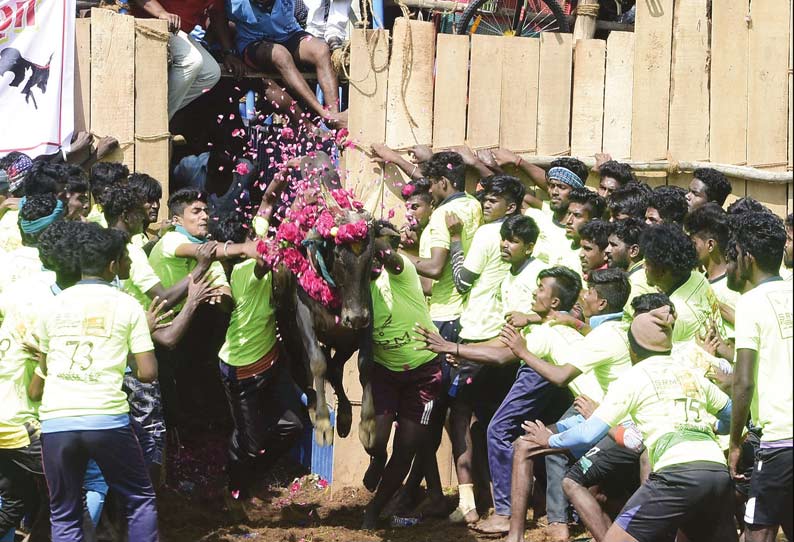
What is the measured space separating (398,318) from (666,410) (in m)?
2.51

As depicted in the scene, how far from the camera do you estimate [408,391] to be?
933 cm

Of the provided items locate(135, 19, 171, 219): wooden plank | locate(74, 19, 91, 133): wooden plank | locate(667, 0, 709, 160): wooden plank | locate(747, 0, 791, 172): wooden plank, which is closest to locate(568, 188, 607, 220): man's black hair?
locate(667, 0, 709, 160): wooden plank

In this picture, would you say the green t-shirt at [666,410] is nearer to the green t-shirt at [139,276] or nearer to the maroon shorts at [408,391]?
the maroon shorts at [408,391]

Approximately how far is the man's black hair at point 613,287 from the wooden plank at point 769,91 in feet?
9.84

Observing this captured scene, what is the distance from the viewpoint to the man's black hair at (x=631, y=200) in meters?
9.55

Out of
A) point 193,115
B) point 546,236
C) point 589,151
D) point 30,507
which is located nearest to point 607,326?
point 546,236

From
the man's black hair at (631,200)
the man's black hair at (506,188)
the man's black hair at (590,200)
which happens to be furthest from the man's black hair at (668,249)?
the man's black hair at (506,188)

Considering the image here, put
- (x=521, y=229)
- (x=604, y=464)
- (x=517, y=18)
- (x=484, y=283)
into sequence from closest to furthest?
(x=604, y=464) → (x=521, y=229) → (x=484, y=283) → (x=517, y=18)

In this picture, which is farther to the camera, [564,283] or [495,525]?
[495,525]

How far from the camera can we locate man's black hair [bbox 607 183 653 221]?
9.55 meters

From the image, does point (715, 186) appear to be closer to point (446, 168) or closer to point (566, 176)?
point (566, 176)

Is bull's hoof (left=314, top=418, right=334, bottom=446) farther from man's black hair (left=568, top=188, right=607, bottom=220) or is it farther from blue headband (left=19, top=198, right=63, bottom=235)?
man's black hair (left=568, top=188, right=607, bottom=220)

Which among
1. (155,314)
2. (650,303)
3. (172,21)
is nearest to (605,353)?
(650,303)

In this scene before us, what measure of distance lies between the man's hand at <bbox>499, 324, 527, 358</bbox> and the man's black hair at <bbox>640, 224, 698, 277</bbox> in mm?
979
